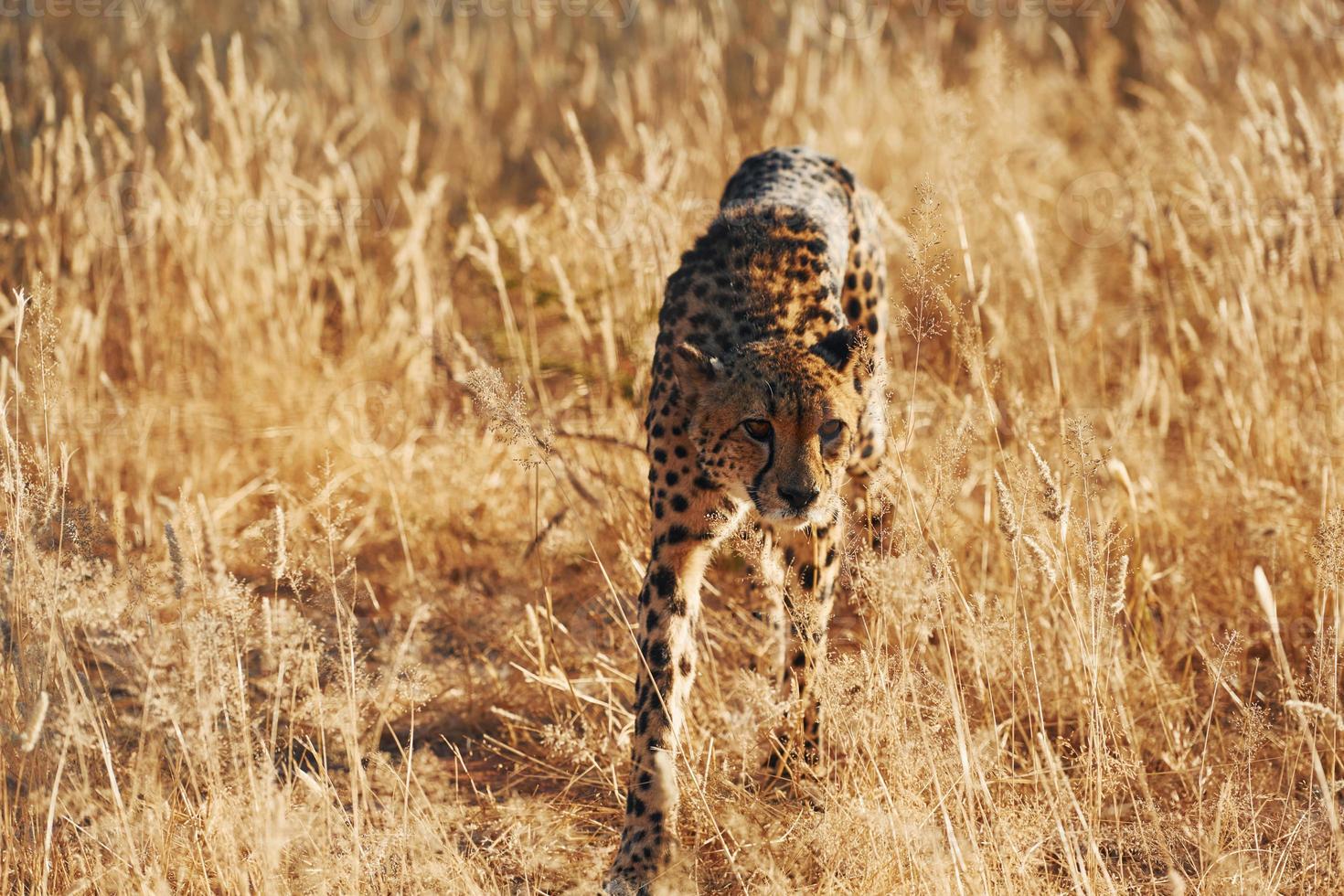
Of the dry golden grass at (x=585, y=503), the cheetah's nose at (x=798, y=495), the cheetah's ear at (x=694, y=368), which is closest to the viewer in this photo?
the dry golden grass at (x=585, y=503)

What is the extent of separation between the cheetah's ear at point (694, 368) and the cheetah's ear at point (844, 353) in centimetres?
21

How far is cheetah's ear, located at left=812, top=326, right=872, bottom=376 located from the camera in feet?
8.64

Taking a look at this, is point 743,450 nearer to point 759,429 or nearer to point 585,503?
point 759,429

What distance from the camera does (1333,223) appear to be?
377cm

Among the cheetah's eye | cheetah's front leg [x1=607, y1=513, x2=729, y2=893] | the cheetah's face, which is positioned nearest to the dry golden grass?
cheetah's front leg [x1=607, y1=513, x2=729, y2=893]

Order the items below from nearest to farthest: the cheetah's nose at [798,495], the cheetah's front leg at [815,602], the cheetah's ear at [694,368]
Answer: the cheetah's nose at [798,495], the cheetah's ear at [694,368], the cheetah's front leg at [815,602]

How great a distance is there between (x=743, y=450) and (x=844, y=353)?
0.30m

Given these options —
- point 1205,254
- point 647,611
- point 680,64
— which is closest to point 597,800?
point 647,611

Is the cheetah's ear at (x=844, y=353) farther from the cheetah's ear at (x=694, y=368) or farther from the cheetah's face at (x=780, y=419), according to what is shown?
the cheetah's ear at (x=694, y=368)

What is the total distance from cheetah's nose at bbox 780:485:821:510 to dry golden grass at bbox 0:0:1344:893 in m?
0.16

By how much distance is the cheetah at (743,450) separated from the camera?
2.54 m

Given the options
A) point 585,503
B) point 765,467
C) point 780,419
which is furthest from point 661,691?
point 585,503

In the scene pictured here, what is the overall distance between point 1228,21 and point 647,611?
602cm

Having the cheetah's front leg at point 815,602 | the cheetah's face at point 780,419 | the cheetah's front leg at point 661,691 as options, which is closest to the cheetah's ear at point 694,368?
the cheetah's face at point 780,419
